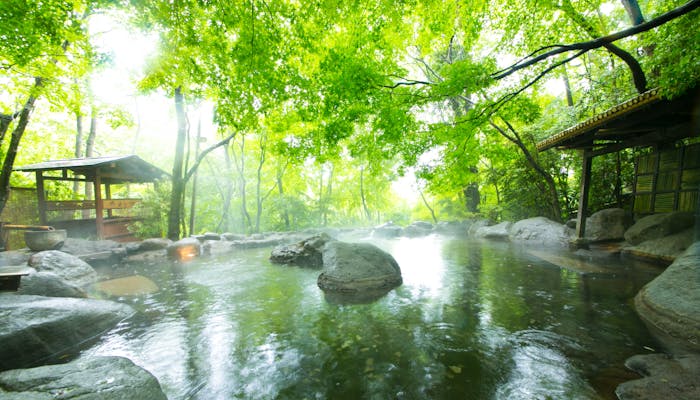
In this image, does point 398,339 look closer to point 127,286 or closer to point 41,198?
point 127,286

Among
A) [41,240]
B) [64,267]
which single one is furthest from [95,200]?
[64,267]

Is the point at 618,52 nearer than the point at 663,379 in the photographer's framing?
No

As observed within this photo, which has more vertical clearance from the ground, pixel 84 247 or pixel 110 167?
pixel 110 167

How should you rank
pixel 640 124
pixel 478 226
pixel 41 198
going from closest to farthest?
pixel 640 124
pixel 41 198
pixel 478 226

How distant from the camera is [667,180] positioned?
27.7 ft

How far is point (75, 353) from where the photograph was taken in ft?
11.6

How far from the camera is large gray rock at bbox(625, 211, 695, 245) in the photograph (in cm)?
703

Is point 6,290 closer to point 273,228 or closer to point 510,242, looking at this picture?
point 510,242

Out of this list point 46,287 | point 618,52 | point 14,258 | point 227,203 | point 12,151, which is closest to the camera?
point 46,287

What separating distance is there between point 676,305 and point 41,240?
1501 cm

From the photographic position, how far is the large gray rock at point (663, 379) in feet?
7.47

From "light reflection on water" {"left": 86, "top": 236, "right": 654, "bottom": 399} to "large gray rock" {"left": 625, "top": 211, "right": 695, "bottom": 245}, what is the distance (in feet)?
7.16

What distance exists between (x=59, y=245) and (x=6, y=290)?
21.0 ft

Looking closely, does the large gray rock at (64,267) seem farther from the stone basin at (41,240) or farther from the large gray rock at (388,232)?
the large gray rock at (388,232)
